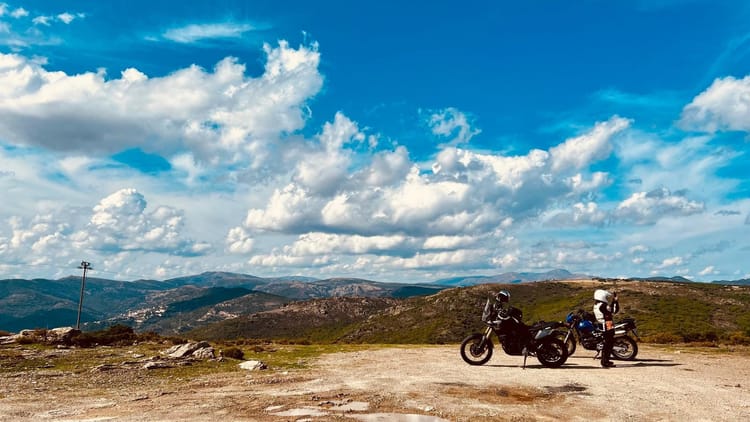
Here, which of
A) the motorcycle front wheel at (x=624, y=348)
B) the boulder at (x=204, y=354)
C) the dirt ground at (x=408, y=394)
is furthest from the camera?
the boulder at (x=204, y=354)

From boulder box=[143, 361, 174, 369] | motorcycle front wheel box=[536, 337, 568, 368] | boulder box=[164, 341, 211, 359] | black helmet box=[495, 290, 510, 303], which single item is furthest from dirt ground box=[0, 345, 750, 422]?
boulder box=[164, 341, 211, 359]

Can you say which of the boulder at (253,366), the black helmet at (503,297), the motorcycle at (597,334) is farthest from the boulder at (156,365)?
the motorcycle at (597,334)

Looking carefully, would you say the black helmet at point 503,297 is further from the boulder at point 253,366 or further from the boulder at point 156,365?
the boulder at point 156,365

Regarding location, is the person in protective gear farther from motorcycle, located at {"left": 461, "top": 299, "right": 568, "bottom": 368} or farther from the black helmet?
the black helmet

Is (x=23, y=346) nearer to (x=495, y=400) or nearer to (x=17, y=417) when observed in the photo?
(x=17, y=417)

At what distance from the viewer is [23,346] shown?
26.0 meters

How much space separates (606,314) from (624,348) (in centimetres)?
272

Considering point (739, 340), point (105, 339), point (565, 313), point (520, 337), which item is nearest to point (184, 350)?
point (105, 339)

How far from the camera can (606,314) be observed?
1764 cm

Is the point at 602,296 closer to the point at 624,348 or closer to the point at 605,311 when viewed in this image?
the point at 605,311

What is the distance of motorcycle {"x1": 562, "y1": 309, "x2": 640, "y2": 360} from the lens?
18562 mm

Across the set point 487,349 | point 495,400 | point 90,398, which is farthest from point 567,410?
point 90,398

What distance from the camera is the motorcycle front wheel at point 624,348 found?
1881 cm

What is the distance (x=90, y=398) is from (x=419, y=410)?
8828 mm
